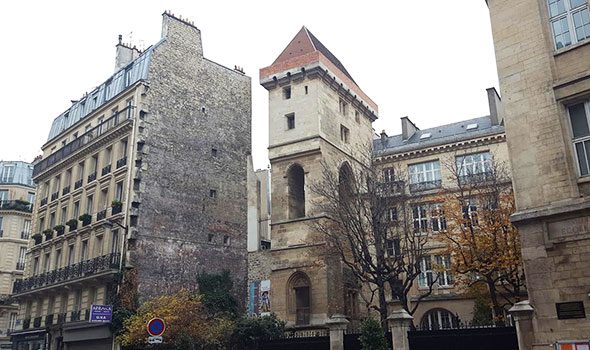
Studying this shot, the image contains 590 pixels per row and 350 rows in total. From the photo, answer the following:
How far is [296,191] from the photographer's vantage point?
107 ft

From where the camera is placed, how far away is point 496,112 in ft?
110

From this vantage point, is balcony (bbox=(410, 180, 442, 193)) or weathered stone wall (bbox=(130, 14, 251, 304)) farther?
balcony (bbox=(410, 180, 442, 193))

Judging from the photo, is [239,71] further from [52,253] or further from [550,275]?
[550,275]

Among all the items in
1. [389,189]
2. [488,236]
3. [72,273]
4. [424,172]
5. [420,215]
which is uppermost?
[424,172]

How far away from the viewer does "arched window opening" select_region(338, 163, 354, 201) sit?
87.4 feet

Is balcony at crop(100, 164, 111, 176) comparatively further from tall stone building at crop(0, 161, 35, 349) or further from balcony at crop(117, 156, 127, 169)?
tall stone building at crop(0, 161, 35, 349)

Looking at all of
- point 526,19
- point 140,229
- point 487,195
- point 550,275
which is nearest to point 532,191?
point 550,275

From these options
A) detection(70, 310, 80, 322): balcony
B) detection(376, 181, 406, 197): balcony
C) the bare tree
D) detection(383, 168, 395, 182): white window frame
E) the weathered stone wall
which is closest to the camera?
the bare tree

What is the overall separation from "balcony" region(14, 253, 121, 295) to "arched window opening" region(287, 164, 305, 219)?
9.74m

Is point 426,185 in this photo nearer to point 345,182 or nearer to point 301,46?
point 345,182

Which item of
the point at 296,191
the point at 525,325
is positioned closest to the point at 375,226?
the point at 296,191

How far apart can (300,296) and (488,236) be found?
35.6 ft

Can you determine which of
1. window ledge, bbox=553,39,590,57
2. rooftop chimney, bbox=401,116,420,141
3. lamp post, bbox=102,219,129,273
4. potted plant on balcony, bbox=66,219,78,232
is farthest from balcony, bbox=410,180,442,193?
window ledge, bbox=553,39,590,57

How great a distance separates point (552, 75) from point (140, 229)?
21.5 m
